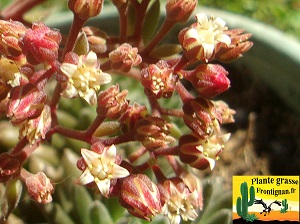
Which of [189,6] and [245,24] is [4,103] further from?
[245,24]

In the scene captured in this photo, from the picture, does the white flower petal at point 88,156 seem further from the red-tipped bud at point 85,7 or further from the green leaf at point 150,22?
the green leaf at point 150,22

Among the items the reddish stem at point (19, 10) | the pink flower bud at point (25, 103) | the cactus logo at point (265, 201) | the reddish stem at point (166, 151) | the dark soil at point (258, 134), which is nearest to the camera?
the pink flower bud at point (25, 103)

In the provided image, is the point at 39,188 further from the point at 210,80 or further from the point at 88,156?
the point at 210,80

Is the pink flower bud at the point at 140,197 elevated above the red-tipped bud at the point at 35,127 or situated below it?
below

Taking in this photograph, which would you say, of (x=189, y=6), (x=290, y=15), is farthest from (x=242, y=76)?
(x=189, y=6)

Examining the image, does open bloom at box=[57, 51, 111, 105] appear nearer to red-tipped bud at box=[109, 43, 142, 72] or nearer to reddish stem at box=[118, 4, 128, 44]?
red-tipped bud at box=[109, 43, 142, 72]

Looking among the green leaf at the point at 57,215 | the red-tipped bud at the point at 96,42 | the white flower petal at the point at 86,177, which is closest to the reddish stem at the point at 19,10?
the red-tipped bud at the point at 96,42

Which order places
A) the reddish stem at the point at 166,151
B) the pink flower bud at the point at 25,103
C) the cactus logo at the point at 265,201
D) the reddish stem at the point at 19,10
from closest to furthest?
the pink flower bud at the point at 25,103
the reddish stem at the point at 166,151
the cactus logo at the point at 265,201
the reddish stem at the point at 19,10

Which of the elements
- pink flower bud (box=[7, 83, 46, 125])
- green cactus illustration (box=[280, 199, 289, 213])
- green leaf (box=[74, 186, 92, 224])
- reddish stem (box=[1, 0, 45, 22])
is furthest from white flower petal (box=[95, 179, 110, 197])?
reddish stem (box=[1, 0, 45, 22])
